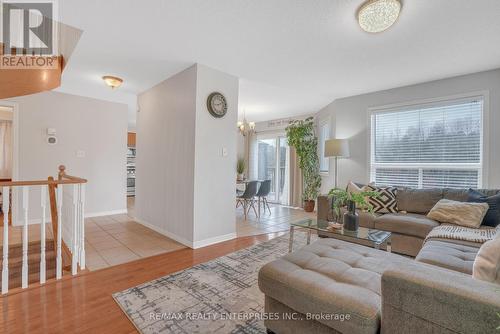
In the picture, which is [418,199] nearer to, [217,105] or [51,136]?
[217,105]

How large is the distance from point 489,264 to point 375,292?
54 centimetres

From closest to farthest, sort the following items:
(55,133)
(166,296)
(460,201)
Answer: (166,296) < (460,201) < (55,133)

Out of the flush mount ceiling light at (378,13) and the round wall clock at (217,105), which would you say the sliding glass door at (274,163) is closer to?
the round wall clock at (217,105)

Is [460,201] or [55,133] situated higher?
[55,133]

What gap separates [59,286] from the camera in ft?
6.88

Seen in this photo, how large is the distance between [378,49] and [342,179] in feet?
8.13

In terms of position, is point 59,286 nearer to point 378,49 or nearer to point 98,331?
point 98,331

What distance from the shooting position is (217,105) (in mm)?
3250

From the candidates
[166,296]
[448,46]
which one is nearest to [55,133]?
[166,296]

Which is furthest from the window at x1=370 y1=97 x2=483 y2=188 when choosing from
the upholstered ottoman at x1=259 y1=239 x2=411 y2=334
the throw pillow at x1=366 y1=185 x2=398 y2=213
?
the upholstered ottoman at x1=259 y1=239 x2=411 y2=334

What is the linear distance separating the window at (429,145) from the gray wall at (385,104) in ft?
0.37

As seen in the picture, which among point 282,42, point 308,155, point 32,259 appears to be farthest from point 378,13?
point 32,259

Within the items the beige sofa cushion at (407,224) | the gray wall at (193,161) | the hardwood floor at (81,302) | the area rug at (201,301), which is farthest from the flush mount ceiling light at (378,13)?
the hardwood floor at (81,302)

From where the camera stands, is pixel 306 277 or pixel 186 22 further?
pixel 186 22
